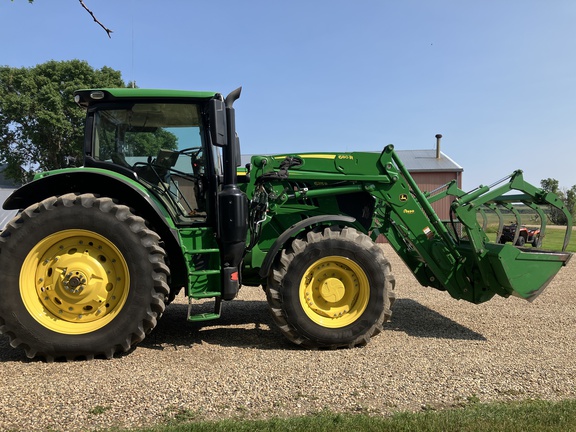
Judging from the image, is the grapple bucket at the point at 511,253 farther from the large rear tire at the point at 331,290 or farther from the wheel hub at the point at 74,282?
the wheel hub at the point at 74,282

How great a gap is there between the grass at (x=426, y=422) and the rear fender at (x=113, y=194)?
1.89 meters

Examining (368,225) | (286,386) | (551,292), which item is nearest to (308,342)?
(286,386)

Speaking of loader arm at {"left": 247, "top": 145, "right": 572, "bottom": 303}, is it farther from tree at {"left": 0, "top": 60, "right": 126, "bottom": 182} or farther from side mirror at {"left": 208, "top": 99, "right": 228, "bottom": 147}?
tree at {"left": 0, "top": 60, "right": 126, "bottom": 182}

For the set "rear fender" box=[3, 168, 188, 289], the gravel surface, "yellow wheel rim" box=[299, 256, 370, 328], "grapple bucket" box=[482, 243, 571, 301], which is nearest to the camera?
the gravel surface

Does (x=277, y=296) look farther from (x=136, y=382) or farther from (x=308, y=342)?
(x=136, y=382)

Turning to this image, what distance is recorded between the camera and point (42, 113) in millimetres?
23422

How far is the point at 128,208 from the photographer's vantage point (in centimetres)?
408

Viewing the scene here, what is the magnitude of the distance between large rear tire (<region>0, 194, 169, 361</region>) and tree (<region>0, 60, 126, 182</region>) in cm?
2255

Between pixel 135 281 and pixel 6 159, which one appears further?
pixel 6 159

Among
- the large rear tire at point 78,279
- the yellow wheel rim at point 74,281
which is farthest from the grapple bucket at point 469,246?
the yellow wheel rim at point 74,281

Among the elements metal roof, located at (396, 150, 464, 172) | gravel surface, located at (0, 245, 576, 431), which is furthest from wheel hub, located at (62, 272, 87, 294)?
metal roof, located at (396, 150, 464, 172)

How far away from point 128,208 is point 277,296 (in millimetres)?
1703

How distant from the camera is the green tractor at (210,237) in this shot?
3965 mm

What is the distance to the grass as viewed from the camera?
106 inches
